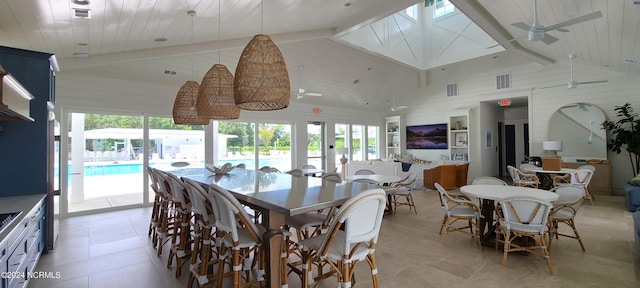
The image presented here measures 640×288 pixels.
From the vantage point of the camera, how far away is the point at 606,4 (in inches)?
137

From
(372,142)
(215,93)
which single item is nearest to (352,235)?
(215,93)

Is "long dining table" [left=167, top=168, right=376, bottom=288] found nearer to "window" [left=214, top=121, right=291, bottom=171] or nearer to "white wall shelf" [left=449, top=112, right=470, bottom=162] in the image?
"window" [left=214, top=121, right=291, bottom=171]

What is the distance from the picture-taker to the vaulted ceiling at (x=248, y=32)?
10.1 feet

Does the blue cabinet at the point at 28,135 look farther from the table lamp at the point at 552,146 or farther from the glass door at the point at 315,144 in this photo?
the table lamp at the point at 552,146

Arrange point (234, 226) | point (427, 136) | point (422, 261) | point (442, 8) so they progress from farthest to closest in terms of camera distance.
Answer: point (427, 136) < point (442, 8) < point (422, 261) < point (234, 226)

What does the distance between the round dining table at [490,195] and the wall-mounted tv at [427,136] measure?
21.7 ft

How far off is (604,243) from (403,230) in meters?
2.52

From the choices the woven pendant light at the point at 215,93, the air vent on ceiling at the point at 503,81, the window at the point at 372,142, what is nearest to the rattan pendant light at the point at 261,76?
the woven pendant light at the point at 215,93

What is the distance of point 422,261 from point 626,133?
270 inches

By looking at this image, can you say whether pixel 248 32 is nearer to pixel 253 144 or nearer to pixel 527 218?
pixel 253 144

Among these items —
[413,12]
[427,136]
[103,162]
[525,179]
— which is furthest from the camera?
[427,136]

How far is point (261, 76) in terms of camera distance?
2.65 meters

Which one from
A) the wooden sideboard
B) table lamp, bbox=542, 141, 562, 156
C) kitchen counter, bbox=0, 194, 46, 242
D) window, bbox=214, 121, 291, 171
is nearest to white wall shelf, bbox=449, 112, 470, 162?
table lamp, bbox=542, 141, 562, 156

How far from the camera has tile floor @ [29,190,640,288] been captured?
2.87 m
